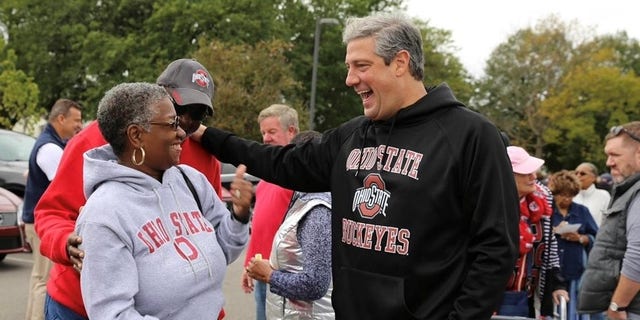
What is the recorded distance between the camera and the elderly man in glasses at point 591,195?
308 inches

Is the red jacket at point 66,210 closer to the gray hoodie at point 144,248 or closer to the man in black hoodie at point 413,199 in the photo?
the gray hoodie at point 144,248

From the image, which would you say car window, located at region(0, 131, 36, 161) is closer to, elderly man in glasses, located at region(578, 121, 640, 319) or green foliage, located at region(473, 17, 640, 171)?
elderly man in glasses, located at region(578, 121, 640, 319)

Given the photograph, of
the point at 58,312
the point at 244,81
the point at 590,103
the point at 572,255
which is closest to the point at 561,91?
the point at 590,103

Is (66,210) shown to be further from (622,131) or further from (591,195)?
(591,195)

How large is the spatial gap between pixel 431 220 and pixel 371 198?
9.8 inches

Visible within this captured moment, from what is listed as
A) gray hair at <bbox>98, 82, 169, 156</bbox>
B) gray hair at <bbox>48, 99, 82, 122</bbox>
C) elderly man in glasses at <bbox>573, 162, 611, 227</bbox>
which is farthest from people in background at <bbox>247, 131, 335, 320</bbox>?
elderly man in glasses at <bbox>573, 162, 611, 227</bbox>

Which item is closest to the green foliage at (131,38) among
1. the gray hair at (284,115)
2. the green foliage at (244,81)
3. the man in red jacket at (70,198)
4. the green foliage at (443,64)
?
the green foliage at (244,81)

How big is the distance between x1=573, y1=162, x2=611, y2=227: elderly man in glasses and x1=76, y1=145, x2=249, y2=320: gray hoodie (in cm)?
612

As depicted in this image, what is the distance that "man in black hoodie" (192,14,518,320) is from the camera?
2.30 m

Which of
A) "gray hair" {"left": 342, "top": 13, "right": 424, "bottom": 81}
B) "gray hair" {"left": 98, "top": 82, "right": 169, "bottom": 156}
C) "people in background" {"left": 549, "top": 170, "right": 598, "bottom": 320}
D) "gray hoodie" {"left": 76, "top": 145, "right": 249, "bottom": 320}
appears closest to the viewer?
"gray hoodie" {"left": 76, "top": 145, "right": 249, "bottom": 320}

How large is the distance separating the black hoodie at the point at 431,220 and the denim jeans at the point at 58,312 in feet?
3.48

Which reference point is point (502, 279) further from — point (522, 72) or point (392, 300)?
point (522, 72)

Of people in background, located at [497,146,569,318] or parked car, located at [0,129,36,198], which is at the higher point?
people in background, located at [497,146,569,318]

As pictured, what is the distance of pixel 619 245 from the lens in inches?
153
